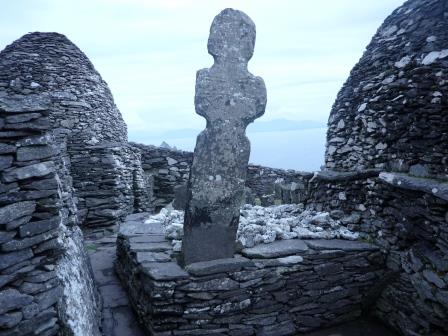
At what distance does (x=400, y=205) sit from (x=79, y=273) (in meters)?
4.51

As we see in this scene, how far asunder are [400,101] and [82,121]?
1025cm

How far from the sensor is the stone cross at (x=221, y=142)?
4.46 metres

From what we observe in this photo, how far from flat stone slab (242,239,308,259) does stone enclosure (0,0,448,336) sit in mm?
23

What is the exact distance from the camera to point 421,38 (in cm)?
542

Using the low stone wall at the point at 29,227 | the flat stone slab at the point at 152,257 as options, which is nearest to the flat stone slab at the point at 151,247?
the flat stone slab at the point at 152,257

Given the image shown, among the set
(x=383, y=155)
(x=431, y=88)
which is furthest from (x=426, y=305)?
(x=431, y=88)

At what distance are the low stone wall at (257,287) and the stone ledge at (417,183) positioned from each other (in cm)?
106

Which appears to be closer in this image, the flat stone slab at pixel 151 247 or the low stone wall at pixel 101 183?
the flat stone slab at pixel 151 247

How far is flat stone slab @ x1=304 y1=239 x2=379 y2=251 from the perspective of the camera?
15.8 ft

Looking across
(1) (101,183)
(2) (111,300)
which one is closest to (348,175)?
(2) (111,300)

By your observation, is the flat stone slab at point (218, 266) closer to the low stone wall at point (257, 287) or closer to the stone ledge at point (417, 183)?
the low stone wall at point (257, 287)

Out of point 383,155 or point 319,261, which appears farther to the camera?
point 383,155

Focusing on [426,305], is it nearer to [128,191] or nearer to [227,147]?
[227,147]

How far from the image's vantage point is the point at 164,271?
412 cm
